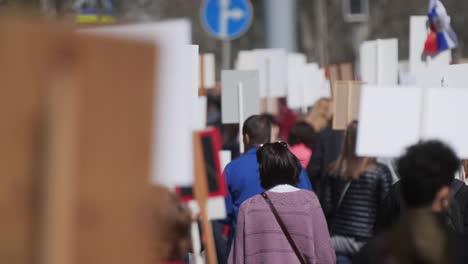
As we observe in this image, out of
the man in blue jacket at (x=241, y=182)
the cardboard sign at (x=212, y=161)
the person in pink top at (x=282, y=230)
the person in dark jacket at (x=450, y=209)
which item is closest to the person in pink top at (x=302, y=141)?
the man in blue jacket at (x=241, y=182)

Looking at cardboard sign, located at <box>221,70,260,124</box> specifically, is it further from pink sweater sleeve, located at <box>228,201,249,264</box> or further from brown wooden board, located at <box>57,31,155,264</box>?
brown wooden board, located at <box>57,31,155,264</box>

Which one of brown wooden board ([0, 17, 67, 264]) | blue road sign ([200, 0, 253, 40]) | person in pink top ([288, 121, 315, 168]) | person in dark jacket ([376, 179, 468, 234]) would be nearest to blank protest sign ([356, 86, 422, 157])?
person in dark jacket ([376, 179, 468, 234])

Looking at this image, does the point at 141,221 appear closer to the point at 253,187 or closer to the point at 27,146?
the point at 27,146

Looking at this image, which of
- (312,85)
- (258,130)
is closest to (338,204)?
(258,130)

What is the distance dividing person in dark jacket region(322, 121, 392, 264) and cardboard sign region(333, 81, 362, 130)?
1.65 meters

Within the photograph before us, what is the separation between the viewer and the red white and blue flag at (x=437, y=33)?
9484mm

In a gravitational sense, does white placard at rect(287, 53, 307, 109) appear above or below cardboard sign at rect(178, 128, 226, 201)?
below

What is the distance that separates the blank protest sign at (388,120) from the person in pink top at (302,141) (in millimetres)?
3792

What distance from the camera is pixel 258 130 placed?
736cm

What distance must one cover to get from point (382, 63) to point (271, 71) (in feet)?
9.59

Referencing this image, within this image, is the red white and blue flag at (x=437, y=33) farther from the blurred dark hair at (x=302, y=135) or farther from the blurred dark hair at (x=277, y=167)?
the blurred dark hair at (x=277, y=167)

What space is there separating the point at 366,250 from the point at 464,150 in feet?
10.2

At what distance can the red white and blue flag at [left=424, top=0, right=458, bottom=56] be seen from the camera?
9.48 metres

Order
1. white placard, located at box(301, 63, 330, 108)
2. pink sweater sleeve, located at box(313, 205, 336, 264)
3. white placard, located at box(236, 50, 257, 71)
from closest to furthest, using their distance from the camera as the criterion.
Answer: pink sweater sleeve, located at box(313, 205, 336, 264) → white placard, located at box(236, 50, 257, 71) → white placard, located at box(301, 63, 330, 108)
